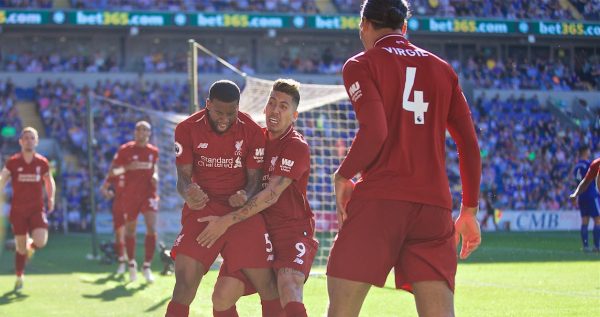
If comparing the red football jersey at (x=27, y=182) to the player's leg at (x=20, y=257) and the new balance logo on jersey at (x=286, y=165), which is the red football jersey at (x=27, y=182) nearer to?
the player's leg at (x=20, y=257)

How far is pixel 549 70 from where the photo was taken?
42688mm

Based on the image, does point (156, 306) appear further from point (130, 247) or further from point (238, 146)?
point (238, 146)

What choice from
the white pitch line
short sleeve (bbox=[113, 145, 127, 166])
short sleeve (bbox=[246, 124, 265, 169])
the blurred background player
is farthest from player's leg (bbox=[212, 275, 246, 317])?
the blurred background player

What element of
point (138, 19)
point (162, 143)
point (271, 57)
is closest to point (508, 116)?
point (271, 57)

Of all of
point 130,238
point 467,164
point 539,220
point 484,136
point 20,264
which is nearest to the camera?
point 467,164

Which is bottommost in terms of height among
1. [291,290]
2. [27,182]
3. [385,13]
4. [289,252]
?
[27,182]

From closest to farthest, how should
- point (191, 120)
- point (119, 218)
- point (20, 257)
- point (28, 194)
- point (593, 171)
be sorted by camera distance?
1. point (191, 120)
2. point (20, 257)
3. point (28, 194)
4. point (119, 218)
5. point (593, 171)

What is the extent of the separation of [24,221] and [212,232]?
28.0 ft

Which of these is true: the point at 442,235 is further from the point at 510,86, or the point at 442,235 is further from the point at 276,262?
the point at 510,86

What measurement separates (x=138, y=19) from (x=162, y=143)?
703 inches

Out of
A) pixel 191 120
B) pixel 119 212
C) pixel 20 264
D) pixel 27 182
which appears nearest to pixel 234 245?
pixel 191 120

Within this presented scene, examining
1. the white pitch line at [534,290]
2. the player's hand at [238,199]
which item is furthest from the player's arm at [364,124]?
the white pitch line at [534,290]

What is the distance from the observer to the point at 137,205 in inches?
624

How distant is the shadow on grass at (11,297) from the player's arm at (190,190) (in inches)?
235
